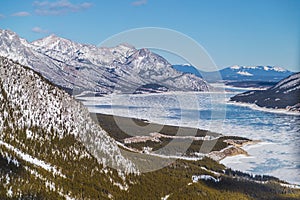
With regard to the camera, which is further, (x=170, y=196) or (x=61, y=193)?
(x=170, y=196)

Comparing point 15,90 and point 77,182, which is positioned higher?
point 15,90

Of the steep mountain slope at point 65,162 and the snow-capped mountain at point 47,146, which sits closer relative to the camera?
the snow-capped mountain at point 47,146

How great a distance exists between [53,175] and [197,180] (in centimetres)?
2958

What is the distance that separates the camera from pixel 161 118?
188m

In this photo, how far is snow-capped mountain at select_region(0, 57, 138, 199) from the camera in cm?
5809

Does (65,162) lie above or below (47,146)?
below

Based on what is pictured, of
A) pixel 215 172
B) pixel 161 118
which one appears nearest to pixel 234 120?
pixel 161 118

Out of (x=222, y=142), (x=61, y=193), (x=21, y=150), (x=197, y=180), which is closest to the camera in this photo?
(x=61, y=193)

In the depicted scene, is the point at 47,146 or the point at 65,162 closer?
the point at 65,162

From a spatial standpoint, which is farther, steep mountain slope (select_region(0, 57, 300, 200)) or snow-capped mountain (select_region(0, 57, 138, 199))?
steep mountain slope (select_region(0, 57, 300, 200))

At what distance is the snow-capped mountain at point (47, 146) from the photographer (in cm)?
5809

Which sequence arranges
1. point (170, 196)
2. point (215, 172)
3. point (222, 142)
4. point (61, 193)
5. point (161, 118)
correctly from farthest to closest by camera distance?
point (161, 118), point (222, 142), point (215, 172), point (170, 196), point (61, 193)

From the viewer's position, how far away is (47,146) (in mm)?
68250

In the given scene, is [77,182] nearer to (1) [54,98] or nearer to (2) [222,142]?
(1) [54,98]
